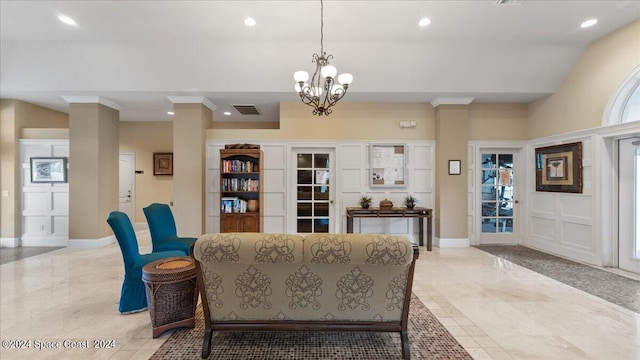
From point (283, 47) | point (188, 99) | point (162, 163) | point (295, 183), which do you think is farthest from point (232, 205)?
point (162, 163)

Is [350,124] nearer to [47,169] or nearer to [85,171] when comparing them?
[85,171]

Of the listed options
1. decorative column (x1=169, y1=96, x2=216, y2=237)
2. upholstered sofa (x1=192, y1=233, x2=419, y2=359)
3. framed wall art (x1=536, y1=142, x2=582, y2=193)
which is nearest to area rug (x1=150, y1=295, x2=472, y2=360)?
upholstered sofa (x1=192, y1=233, x2=419, y2=359)

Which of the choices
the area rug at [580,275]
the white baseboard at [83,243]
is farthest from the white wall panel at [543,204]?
the white baseboard at [83,243]

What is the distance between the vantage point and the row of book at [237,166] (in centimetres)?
518

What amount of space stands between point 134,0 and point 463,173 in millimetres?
5757

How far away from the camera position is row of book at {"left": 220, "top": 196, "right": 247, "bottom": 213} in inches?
203

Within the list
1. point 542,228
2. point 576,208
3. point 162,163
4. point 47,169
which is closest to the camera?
point 576,208

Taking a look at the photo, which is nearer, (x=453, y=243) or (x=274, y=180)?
(x=453, y=243)

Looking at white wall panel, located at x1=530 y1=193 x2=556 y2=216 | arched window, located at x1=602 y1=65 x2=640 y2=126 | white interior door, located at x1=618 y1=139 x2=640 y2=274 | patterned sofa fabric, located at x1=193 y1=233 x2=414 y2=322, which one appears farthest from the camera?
white wall panel, located at x1=530 y1=193 x2=556 y2=216

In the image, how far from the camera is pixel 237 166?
206 inches

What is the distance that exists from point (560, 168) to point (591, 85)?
4.42 ft

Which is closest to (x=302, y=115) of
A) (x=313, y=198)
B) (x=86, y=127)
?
(x=313, y=198)

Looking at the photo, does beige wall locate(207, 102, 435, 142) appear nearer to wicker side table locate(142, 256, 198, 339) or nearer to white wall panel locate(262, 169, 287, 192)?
white wall panel locate(262, 169, 287, 192)

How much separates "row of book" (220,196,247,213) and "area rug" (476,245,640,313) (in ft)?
15.0
